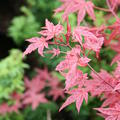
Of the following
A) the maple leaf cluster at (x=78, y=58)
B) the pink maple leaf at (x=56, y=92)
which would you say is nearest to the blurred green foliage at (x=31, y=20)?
the pink maple leaf at (x=56, y=92)

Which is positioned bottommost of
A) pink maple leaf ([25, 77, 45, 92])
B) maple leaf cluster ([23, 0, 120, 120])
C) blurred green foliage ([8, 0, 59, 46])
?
maple leaf cluster ([23, 0, 120, 120])

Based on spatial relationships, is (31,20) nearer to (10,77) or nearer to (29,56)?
(29,56)

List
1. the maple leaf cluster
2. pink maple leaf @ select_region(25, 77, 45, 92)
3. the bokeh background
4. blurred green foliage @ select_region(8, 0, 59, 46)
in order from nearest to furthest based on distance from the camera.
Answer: the maple leaf cluster, the bokeh background, pink maple leaf @ select_region(25, 77, 45, 92), blurred green foliage @ select_region(8, 0, 59, 46)

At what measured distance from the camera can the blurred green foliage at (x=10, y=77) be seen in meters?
2.20

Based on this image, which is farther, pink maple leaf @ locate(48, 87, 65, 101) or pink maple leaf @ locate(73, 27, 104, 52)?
pink maple leaf @ locate(48, 87, 65, 101)

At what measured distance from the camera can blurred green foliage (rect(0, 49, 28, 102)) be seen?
2.20 meters

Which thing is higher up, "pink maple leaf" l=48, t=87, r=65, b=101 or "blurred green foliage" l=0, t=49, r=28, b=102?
"blurred green foliage" l=0, t=49, r=28, b=102

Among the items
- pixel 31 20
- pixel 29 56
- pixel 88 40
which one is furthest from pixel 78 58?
pixel 29 56

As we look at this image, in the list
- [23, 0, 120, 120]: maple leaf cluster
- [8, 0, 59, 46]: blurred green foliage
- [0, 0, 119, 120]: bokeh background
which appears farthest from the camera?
[8, 0, 59, 46]: blurred green foliage

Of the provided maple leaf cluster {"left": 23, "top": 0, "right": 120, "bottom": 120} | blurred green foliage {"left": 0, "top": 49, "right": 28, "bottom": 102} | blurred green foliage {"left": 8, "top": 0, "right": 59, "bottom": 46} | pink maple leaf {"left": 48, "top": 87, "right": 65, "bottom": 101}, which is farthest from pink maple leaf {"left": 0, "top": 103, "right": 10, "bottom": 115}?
maple leaf cluster {"left": 23, "top": 0, "right": 120, "bottom": 120}

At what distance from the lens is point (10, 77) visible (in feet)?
7.33

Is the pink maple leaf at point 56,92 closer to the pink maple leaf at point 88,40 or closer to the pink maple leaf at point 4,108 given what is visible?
the pink maple leaf at point 4,108

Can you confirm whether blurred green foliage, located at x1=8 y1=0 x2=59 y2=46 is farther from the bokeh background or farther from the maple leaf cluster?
the maple leaf cluster

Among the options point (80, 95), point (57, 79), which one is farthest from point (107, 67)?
point (80, 95)
